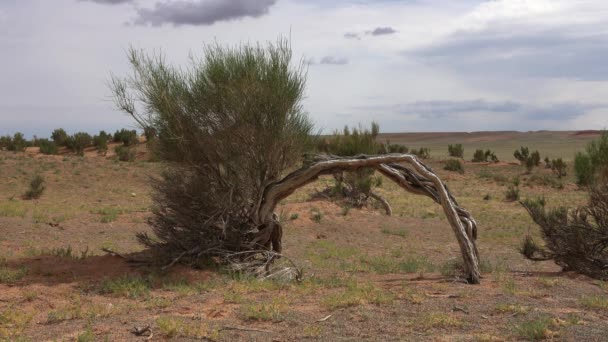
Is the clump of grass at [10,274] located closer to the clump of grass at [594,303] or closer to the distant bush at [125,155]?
the clump of grass at [594,303]

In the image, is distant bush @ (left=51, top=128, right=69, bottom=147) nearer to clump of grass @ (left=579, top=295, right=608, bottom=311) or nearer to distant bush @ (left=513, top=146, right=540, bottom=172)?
distant bush @ (left=513, top=146, right=540, bottom=172)

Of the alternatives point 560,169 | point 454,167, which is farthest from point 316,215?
point 560,169

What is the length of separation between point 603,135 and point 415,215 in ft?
24.6

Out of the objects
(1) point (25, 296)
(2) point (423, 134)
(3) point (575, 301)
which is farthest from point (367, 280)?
(2) point (423, 134)

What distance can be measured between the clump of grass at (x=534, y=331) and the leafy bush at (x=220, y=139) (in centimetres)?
520

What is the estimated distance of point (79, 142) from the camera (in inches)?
1780

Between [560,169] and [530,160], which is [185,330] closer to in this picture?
[560,169]

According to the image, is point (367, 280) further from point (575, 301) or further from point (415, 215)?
point (415, 215)

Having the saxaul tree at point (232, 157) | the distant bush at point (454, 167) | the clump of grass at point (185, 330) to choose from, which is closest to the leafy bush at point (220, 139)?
the saxaul tree at point (232, 157)

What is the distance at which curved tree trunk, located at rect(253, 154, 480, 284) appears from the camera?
408 inches

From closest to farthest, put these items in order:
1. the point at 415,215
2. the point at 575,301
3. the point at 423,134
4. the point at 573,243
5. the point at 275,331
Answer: the point at 275,331
the point at 575,301
the point at 573,243
the point at 415,215
the point at 423,134

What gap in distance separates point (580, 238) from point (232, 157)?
655 centimetres

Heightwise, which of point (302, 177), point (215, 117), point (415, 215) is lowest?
point (415, 215)

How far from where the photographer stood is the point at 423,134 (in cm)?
15225
